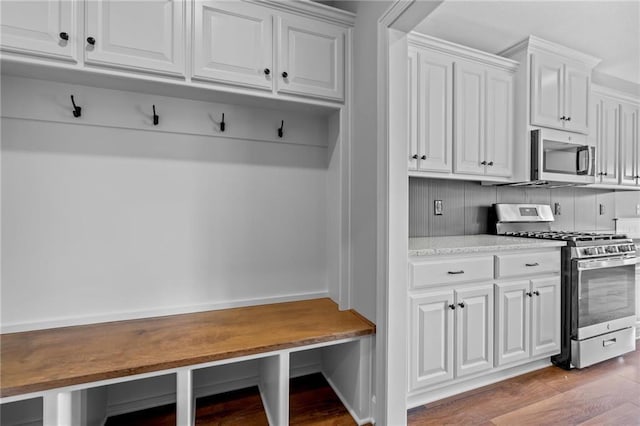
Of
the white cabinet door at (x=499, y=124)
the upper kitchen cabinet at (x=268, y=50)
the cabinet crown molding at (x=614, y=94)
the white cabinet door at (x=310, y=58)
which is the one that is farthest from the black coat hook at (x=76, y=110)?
the cabinet crown molding at (x=614, y=94)

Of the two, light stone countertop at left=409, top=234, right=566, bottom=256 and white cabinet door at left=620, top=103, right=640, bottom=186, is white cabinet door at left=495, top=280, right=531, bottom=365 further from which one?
white cabinet door at left=620, top=103, right=640, bottom=186

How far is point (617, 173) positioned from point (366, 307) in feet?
11.1

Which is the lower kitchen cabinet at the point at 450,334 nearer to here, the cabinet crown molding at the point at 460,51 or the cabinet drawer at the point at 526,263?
the cabinet drawer at the point at 526,263

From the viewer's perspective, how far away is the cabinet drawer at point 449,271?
1.75 m

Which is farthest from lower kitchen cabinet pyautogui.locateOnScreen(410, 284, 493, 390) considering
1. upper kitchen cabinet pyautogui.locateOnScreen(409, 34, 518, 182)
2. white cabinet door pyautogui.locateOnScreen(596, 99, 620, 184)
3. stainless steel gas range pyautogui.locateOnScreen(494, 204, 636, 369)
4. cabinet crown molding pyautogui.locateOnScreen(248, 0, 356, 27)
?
white cabinet door pyautogui.locateOnScreen(596, 99, 620, 184)

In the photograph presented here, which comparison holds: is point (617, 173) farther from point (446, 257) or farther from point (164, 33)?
point (164, 33)

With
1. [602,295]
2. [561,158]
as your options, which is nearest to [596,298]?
[602,295]

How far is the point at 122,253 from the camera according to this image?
1.65 meters

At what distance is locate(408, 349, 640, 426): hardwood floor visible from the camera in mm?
1708

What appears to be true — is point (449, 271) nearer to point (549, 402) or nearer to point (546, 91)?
point (549, 402)

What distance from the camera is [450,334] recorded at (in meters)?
1.85

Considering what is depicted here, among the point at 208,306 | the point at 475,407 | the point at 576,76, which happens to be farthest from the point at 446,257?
the point at 576,76

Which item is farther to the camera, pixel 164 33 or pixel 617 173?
pixel 617 173

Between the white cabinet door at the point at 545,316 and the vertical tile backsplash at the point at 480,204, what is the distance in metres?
0.68
